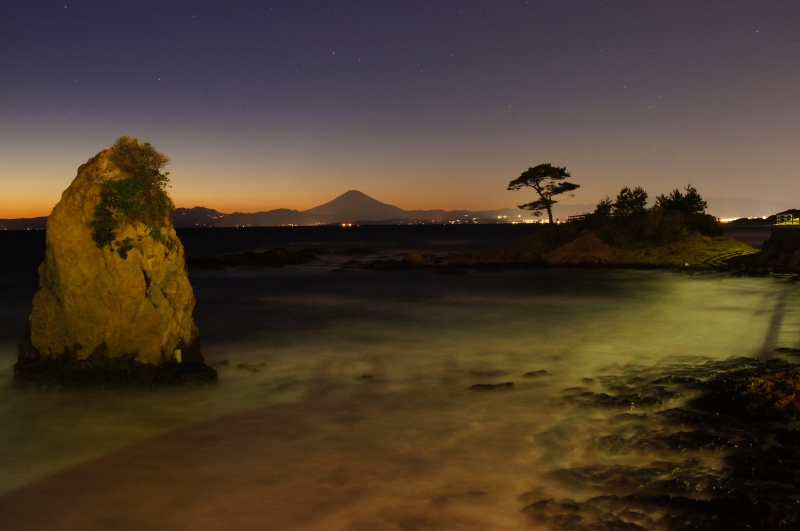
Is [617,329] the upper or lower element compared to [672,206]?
lower

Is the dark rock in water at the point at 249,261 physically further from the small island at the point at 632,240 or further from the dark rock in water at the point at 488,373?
the dark rock in water at the point at 488,373

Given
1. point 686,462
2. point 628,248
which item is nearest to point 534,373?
point 686,462

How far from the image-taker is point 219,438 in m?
8.83

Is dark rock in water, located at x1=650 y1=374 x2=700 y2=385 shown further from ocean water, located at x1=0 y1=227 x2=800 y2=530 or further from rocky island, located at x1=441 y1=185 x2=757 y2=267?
rocky island, located at x1=441 y1=185 x2=757 y2=267

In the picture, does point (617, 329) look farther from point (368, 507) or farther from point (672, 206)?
point (672, 206)

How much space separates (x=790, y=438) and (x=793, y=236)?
31833 millimetres

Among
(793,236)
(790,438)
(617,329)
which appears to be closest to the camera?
(790,438)

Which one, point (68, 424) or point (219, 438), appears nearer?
point (219, 438)

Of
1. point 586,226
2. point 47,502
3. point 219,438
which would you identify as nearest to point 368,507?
point 219,438

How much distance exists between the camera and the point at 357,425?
9266mm

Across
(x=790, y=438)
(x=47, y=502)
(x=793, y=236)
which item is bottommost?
(x=47, y=502)

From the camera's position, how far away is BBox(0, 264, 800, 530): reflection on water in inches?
261

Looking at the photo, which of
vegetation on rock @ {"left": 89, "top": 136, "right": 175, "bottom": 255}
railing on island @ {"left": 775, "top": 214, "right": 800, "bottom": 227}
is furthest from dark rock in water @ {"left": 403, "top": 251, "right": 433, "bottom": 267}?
vegetation on rock @ {"left": 89, "top": 136, "right": 175, "bottom": 255}

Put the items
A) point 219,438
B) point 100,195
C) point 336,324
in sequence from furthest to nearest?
point 336,324
point 100,195
point 219,438
